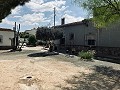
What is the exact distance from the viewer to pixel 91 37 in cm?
2958

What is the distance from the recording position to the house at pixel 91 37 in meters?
25.8

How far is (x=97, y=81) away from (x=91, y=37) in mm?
16885

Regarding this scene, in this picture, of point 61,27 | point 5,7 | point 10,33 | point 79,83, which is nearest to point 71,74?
point 79,83

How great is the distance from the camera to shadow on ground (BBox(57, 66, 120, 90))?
11758 mm

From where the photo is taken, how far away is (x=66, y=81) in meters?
12.7

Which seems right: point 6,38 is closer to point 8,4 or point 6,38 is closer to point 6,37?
point 6,37

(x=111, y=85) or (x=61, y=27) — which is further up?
(x=61, y=27)

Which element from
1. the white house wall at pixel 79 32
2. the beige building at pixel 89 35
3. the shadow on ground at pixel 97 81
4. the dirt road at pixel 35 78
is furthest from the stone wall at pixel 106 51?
the shadow on ground at pixel 97 81

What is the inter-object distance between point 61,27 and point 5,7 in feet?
78.9

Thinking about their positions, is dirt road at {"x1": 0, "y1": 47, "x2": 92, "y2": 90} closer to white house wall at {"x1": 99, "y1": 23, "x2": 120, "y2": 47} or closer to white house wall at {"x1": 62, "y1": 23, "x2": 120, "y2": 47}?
white house wall at {"x1": 99, "y1": 23, "x2": 120, "y2": 47}

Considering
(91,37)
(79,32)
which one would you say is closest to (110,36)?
(91,37)

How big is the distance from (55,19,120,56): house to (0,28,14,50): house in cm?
1001

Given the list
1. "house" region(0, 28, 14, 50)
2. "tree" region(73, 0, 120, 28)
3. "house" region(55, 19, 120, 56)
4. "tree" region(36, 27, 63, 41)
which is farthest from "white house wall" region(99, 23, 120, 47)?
"house" region(0, 28, 14, 50)

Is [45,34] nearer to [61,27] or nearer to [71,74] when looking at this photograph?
[61,27]
